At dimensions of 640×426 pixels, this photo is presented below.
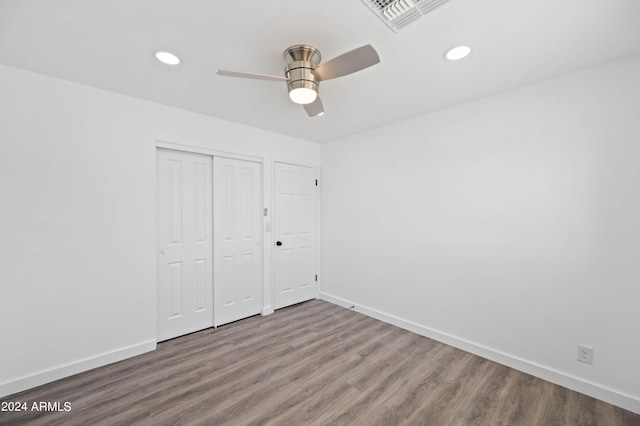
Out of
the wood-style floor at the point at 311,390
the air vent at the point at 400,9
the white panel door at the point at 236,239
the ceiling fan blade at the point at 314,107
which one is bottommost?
the wood-style floor at the point at 311,390

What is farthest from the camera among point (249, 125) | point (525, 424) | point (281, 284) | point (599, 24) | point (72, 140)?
point (281, 284)

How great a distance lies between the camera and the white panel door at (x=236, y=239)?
3.13 meters

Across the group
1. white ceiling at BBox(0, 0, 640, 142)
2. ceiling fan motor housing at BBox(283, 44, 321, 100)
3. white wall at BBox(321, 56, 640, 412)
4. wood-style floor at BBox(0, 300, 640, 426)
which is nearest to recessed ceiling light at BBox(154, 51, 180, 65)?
white ceiling at BBox(0, 0, 640, 142)

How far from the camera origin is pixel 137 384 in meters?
2.09

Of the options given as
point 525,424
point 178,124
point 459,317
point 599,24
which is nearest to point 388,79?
point 599,24

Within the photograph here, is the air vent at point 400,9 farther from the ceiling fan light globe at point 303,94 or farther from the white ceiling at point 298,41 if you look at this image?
the ceiling fan light globe at point 303,94

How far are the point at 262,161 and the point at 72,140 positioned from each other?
184 centimetres

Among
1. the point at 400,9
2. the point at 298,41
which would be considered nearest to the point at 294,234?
the point at 298,41

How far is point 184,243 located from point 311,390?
198 centimetres

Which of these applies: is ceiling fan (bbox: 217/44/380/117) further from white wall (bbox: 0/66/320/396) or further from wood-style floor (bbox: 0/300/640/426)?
wood-style floor (bbox: 0/300/640/426)

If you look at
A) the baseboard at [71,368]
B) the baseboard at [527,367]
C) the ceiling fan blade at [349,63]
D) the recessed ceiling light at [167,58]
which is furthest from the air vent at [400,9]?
the baseboard at [71,368]

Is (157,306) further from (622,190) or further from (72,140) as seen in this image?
(622,190)

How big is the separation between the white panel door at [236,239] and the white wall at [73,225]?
672 millimetres

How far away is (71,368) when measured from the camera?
2186mm
